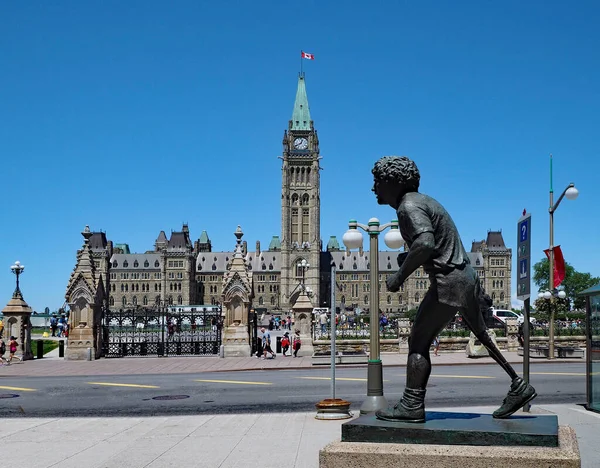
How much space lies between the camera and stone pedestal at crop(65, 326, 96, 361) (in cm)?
2975

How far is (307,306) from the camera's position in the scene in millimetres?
30453

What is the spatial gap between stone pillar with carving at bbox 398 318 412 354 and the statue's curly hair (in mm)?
25467

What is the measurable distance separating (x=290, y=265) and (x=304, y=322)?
111 meters

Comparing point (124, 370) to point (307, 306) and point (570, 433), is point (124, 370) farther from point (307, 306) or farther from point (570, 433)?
point (570, 433)

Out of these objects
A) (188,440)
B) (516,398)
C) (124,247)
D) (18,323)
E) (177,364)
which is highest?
(124,247)

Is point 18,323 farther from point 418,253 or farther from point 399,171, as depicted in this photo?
point 418,253

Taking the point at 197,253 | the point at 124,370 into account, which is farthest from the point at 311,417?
the point at 197,253

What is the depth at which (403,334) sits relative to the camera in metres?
31.3

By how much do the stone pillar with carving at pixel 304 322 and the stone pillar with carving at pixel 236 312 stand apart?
2198mm

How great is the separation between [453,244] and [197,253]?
167166 mm

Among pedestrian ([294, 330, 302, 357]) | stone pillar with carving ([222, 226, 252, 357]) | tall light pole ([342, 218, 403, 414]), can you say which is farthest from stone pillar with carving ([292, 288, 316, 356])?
tall light pole ([342, 218, 403, 414])

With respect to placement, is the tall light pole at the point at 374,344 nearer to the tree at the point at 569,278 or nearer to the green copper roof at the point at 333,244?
the tree at the point at 569,278

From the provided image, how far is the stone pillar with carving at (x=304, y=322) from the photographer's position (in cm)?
3047

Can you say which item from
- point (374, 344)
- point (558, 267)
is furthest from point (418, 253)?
point (558, 267)
